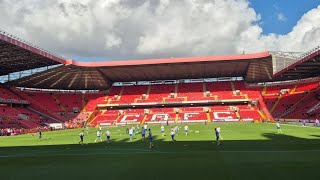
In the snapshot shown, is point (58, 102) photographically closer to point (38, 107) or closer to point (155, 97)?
point (38, 107)

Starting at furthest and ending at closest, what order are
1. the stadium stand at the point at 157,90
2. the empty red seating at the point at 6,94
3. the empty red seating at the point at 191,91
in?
the empty red seating at the point at 191,91
the empty red seating at the point at 6,94
the stadium stand at the point at 157,90

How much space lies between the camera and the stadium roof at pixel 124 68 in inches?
2136

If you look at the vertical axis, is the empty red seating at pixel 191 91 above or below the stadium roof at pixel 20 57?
below

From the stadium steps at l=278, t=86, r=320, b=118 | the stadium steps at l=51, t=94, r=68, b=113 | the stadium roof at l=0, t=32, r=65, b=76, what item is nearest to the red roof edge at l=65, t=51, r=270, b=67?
the stadium roof at l=0, t=32, r=65, b=76

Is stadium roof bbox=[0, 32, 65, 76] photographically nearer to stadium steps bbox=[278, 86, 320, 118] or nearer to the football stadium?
the football stadium

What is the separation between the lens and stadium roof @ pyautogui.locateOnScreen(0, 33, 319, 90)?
54.3m

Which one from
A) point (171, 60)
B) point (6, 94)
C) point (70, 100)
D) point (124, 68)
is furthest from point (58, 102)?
point (171, 60)

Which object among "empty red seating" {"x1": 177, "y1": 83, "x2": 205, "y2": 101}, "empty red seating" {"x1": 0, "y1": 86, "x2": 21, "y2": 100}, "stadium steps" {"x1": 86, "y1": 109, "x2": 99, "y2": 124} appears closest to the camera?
"empty red seating" {"x1": 0, "y1": 86, "x2": 21, "y2": 100}

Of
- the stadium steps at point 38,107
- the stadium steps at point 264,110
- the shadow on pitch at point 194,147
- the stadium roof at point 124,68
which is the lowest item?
the shadow on pitch at point 194,147

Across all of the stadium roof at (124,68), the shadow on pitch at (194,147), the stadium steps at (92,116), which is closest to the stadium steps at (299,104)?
the stadium roof at (124,68)

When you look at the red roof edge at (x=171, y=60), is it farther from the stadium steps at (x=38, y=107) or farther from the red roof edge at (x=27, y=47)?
the stadium steps at (x=38, y=107)

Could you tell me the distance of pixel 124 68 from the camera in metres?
71.4

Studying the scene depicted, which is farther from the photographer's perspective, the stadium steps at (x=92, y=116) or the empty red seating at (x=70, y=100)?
the empty red seating at (x=70, y=100)

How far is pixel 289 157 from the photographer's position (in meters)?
18.6
